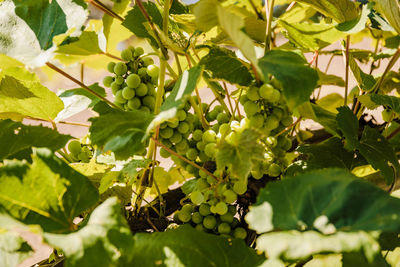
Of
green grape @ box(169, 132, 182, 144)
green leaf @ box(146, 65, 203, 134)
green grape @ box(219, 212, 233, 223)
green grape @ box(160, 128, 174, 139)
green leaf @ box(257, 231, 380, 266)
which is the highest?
green leaf @ box(146, 65, 203, 134)

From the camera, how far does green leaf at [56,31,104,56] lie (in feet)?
1.84

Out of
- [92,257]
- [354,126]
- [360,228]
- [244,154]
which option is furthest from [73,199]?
[354,126]

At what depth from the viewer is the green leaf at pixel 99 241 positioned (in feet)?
1.01

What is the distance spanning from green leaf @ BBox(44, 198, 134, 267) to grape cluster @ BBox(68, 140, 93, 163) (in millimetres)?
325

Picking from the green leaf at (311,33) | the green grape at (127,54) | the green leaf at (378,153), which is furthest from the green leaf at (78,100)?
the green leaf at (378,153)

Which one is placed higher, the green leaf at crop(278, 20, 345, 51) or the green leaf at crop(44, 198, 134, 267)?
the green leaf at crop(278, 20, 345, 51)

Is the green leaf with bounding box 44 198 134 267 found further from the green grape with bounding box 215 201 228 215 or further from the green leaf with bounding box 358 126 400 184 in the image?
the green leaf with bounding box 358 126 400 184

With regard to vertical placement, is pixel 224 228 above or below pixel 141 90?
below

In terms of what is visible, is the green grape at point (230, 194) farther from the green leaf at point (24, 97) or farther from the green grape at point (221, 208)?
the green leaf at point (24, 97)

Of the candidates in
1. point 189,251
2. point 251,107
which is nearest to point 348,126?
point 251,107

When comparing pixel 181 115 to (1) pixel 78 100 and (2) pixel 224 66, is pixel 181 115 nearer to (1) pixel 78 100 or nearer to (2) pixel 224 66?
(2) pixel 224 66

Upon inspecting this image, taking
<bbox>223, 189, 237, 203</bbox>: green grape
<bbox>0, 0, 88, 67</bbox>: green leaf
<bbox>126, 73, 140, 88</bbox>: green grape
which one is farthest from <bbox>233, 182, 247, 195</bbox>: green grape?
<bbox>0, 0, 88, 67</bbox>: green leaf

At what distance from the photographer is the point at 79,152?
67cm

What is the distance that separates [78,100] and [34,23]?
0.51 feet
